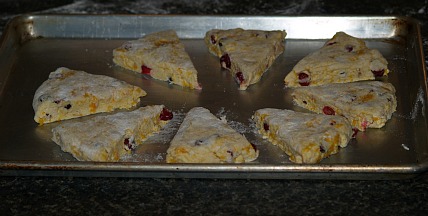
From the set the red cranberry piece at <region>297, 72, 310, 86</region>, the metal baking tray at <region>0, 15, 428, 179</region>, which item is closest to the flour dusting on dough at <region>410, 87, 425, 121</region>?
the metal baking tray at <region>0, 15, 428, 179</region>

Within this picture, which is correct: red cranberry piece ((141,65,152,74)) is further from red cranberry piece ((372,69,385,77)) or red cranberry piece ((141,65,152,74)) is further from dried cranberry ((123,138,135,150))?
red cranberry piece ((372,69,385,77))

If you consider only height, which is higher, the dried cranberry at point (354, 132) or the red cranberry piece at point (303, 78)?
the red cranberry piece at point (303, 78)

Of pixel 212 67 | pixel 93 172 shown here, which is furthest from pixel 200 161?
pixel 212 67

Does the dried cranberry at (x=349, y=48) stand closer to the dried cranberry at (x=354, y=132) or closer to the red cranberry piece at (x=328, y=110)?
the red cranberry piece at (x=328, y=110)

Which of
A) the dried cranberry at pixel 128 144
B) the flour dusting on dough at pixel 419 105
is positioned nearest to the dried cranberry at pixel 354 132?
the flour dusting on dough at pixel 419 105

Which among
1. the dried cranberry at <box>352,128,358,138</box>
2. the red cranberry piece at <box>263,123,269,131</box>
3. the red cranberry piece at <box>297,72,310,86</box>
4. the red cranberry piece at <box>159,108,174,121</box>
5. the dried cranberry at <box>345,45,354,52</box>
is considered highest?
the dried cranberry at <box>345,45,354,52</box>
